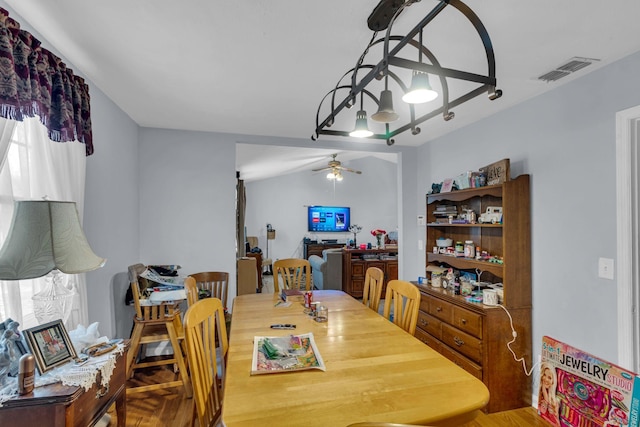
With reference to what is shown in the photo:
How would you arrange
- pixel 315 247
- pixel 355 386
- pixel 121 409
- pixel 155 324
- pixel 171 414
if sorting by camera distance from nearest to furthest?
pixel 355 386 < pixel 121 409 < pixel 171 414 < pixel 155 324 < pixel 315 247

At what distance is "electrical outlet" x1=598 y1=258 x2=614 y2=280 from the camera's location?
1831 mm

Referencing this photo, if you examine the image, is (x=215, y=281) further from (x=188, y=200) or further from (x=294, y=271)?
(x=188, y=200)

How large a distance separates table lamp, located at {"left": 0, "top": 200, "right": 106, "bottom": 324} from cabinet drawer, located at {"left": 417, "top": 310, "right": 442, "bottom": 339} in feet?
8.62

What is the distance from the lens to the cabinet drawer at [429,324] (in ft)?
9.07

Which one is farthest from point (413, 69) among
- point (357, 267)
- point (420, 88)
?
point (357, 267)

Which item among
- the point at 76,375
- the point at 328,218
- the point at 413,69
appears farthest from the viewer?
the point at 328,218

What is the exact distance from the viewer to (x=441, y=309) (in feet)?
8.91

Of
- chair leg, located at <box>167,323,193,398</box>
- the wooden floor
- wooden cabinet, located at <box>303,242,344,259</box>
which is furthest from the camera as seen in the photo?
wooden cabinet, located at <box>303,242,344,259</box>

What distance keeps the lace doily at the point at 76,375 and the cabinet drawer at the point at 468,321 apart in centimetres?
238

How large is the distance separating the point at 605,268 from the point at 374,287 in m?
1.45

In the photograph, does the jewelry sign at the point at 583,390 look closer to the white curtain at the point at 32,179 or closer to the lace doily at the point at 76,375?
the lace doily at the point at 76,375

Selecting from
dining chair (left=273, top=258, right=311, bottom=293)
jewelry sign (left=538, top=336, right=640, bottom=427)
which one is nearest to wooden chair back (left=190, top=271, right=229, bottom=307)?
dining chair (left=273, top=258, right=311, bottom=293)

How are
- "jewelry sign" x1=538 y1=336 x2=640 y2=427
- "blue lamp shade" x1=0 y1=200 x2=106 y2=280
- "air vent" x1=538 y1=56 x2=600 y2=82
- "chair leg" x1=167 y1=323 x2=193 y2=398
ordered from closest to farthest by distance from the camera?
"blue lamp shade" x1=0 y1=200 x2=106 y2=280 → "jewelry sign" x1=538 y1=336 x2=640 y2=427 → "air vent" x1=538 y1=56 x2=600 y2=82 → "chair leg" x1=167 y1=323 x2=193 y2=398

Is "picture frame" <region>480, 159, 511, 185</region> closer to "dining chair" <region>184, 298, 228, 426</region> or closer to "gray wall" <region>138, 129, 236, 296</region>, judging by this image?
"dining chair" <region>184, 298, 228, 426</region>
